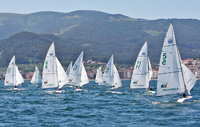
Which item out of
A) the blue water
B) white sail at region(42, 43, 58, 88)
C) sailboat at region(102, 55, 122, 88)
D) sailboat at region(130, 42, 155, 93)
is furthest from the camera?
sailboat at region(102, 55, 122, 88)

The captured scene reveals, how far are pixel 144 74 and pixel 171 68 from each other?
1615 centimetres

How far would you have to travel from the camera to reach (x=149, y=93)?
2199 inches

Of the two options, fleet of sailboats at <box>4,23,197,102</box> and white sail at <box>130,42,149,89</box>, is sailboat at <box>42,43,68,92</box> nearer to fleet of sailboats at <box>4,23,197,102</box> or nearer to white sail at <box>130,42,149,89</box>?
fleet of sailboats at <box>4,23,197,102</box>

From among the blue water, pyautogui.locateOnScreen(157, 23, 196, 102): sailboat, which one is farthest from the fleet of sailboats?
the blue water

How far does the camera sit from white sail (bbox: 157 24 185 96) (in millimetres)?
39469

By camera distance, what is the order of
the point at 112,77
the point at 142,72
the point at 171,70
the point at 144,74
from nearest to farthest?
the point at 171,70 → the point at 144,74 → the point at 142,72 → the point at 112,77

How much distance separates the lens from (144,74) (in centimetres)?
5600

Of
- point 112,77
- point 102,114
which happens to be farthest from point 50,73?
point 102,114

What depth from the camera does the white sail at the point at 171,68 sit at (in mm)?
39469

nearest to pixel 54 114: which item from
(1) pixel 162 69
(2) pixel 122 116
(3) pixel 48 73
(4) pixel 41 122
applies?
(4) pixel 41 122

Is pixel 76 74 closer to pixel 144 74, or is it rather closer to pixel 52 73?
pixel 52 73

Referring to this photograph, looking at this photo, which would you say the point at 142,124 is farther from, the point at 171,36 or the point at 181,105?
the point at 171,36

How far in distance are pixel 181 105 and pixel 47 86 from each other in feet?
88.3

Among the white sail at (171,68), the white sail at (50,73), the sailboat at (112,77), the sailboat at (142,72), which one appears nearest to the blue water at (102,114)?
the white sail at (171,68)
